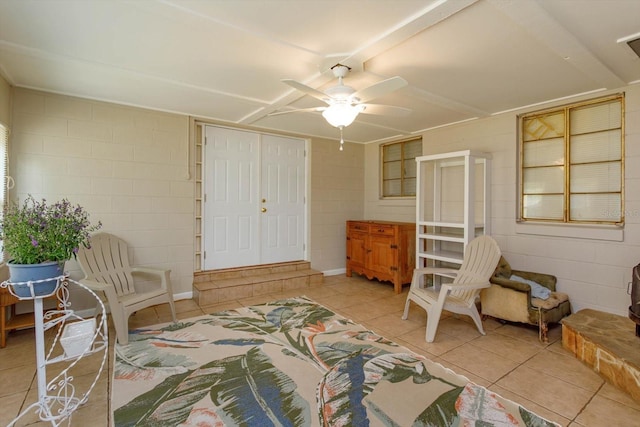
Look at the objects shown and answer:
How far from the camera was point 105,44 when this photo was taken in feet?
7.65

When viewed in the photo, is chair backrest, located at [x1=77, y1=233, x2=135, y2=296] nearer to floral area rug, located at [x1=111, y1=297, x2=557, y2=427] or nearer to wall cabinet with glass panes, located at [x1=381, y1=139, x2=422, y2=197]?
floral area rug, located at [x1=111, y1=297, x2=557, y2=427]

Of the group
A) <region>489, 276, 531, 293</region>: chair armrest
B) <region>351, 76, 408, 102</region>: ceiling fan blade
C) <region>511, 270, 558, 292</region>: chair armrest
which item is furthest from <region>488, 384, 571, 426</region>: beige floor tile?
<region>351, 76, 408, 102</region>: ceiling fan blade

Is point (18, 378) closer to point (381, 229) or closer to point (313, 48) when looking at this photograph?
point (313, 48)

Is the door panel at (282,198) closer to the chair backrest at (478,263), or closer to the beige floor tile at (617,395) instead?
the chair backrest at (478,263)

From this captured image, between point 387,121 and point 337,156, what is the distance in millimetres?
1452

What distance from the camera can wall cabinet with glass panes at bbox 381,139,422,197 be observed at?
521 cm

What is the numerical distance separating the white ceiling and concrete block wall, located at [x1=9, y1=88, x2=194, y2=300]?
27 centimetres

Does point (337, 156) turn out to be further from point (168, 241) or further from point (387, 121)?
point (168, 241)

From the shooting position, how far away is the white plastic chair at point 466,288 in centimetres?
295

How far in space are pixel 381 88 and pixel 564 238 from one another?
2853mm

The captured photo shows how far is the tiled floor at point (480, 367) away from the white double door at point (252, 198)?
104cm

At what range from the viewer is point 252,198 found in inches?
191

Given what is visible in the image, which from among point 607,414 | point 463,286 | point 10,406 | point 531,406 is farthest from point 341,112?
point 10,406

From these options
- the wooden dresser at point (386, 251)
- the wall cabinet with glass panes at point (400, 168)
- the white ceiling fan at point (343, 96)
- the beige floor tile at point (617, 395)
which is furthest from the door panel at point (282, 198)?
the beige floor tile at point (617, 395)
